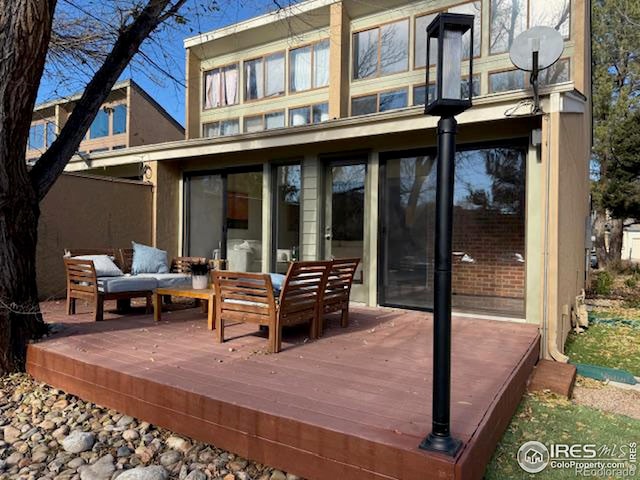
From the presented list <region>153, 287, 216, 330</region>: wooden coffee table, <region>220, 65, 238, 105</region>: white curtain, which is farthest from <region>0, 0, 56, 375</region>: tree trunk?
<region>220, 65, 238, 105</region>: white curtain

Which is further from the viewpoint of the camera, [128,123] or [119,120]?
[119,120]

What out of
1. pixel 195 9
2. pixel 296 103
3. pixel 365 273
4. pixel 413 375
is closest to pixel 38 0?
pixel 195 9

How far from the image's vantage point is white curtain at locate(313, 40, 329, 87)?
978cm

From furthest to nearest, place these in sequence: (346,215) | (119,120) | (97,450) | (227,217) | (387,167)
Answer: (119,120), (227,217), (346,215), (387,167), (97,450)

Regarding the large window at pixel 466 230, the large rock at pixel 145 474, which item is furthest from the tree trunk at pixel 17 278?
the large window at pixel 466 230

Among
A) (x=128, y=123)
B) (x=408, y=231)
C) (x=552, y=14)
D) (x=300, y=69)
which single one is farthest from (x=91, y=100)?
(x=128, y=123)

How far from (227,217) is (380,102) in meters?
4.33

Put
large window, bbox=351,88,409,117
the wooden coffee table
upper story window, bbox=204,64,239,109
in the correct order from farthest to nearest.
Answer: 1. upper story window, bbox=204,64,239,109
2. large window, bbox=351,88,409,117
3. the wooden coffee table

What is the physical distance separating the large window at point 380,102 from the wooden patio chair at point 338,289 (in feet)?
18.2

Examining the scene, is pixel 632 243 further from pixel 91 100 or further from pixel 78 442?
pixel 78 442

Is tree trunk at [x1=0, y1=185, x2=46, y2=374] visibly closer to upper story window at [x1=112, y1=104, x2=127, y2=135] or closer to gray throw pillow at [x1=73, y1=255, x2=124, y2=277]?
gray throw pillow at [x1=73, y1=255, x2=124, y2=277]

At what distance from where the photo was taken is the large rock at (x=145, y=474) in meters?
2.25

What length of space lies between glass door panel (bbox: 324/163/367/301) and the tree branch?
10.5 feet

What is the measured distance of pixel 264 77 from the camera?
1067 centimetres
